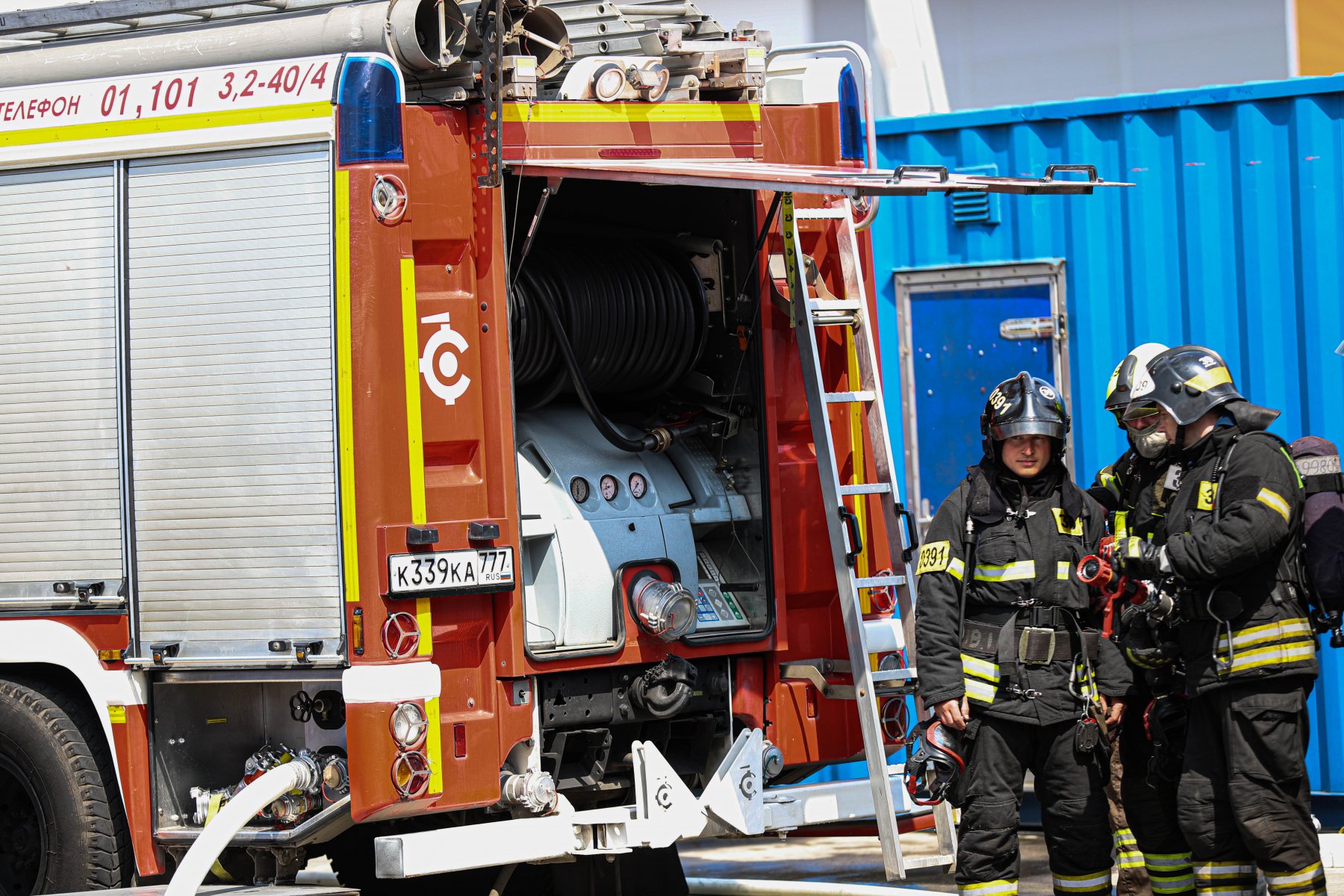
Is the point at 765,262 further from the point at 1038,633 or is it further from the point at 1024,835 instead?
the point at 1024,835

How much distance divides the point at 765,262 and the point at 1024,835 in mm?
3553

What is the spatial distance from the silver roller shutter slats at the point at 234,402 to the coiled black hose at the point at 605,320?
0.79 m

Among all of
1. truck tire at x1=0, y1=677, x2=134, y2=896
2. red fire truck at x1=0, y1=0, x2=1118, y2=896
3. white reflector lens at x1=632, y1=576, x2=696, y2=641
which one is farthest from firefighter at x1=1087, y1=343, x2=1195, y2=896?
truck tire at x1=0, y1=677, x2=134, y2=896

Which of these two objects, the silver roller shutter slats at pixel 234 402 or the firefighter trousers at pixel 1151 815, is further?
the firefighter trousers at pixel 1151 815

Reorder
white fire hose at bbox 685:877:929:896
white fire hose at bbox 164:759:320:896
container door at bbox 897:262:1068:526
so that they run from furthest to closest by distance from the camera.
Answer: container door at bbox 897:262:1068:526, white fire hose at bbox 685:877:929:896, white fire hose at bbox 164:759:320:896

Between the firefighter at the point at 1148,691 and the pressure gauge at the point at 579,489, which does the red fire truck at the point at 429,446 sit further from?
the firefighter at the point at 1148,691

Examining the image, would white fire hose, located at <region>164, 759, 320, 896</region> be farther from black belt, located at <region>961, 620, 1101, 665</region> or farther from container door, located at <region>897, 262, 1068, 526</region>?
container door, located at <region>897, 262, 1068, 526</region>

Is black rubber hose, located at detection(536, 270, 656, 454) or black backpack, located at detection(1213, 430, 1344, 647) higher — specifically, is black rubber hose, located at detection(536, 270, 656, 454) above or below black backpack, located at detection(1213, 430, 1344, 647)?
above

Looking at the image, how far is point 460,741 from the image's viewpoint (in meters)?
5.62

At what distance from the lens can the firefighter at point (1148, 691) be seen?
20.1 ft

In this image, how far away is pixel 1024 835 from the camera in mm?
8758

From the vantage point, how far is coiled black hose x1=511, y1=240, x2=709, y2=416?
241 inches

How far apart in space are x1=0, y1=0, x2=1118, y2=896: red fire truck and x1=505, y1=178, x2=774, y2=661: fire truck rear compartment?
14 millimetres

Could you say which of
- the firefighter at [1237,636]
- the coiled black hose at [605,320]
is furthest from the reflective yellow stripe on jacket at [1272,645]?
the coiled black hose at [605,320]
